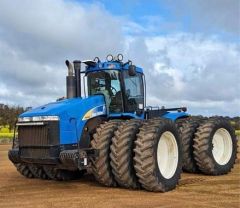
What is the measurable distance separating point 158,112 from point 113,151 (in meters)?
3.64

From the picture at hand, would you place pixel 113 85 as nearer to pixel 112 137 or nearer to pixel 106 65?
pixel 106 65

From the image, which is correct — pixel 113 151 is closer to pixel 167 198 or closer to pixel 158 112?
pixel 167 198

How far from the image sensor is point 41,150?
1007 centimetres

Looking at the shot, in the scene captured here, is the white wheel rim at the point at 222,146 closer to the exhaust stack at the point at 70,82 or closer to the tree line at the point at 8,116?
the exhaust stack at the point at 70,82

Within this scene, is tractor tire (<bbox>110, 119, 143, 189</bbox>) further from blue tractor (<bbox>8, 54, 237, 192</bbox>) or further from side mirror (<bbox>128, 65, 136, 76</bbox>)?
side mirror (<bbox>128, 65, 136, 76</bbox>)

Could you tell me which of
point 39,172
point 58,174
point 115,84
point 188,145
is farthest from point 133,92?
point 39,172

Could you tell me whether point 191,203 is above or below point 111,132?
below

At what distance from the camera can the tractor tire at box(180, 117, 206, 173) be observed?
40.3 ft

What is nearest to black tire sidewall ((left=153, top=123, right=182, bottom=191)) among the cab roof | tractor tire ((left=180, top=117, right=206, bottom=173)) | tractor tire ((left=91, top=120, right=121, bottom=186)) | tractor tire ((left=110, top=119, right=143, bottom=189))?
tractor tire ((left=110, top=119, right=143, bottom=189))

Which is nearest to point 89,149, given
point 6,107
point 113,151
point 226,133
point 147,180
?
point 113,151

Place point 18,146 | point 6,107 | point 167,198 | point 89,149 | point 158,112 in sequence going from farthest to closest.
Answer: point 6,107
point 158,112
point 18,146
point 89,149
point 167,198

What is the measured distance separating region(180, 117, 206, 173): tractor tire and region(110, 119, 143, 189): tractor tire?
2686 mm

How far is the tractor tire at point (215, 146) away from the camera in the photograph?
39.8 feet

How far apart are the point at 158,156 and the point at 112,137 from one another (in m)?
1.29
